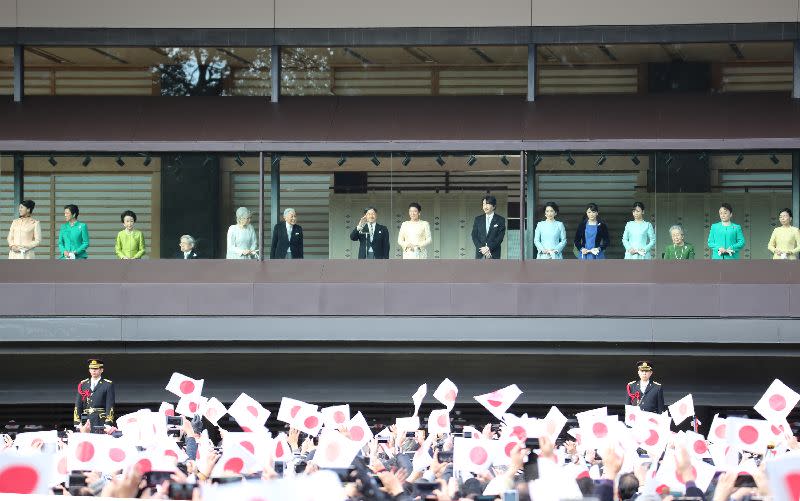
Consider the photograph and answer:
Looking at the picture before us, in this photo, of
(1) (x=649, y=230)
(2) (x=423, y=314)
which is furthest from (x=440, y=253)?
(1) (x=649, y=230)

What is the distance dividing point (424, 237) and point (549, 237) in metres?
2.13

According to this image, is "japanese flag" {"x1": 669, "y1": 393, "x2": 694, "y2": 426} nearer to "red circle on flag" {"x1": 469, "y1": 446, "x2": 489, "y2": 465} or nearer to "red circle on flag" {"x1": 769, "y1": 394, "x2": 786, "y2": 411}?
"red circle on flag" {"x1": 769, "y1": 394, "x2": 786, "y2": 411}

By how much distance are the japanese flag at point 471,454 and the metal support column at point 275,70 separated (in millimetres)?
13939

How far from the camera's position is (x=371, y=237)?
22922 millimetres

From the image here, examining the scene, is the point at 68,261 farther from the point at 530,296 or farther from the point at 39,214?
the point at 530,296

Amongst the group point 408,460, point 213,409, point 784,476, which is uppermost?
point 784,476

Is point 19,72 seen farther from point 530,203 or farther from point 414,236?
point 530,203

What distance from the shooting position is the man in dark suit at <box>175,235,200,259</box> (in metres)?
22.9

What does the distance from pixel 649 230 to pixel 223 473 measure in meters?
12.2

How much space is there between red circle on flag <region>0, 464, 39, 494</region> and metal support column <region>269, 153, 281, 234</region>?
13857 millimetres

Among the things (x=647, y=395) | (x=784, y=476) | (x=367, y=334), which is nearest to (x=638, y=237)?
(x=647, y=395)

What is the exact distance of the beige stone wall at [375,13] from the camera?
84.0ft

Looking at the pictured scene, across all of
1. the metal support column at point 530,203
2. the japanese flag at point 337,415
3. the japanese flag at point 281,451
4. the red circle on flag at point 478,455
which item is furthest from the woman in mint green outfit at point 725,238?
the japanese flag at point 281,451

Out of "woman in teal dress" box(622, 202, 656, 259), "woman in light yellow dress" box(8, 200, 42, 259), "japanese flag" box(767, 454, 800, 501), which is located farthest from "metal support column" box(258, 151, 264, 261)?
"japanese flag" box(767, 454, 800, 501)
